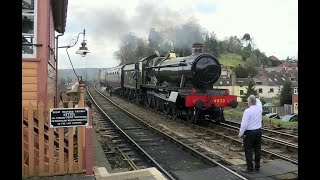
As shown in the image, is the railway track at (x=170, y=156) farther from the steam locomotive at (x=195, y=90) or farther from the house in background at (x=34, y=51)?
the house in background at (x=34, y=51)

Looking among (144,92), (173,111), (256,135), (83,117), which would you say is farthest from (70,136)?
(144,92)

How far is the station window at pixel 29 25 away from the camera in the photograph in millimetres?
6383

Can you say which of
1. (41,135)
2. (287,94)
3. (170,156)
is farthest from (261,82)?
(41,135)

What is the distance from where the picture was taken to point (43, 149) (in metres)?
5.30

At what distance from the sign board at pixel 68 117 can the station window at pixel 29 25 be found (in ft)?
5.50

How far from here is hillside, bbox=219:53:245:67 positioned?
291ft

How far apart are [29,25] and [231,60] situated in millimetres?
90563

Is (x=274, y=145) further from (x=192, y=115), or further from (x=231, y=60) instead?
(x=231, y=60)

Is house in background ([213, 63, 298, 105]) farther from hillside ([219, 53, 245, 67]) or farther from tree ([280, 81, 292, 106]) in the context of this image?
tree ([280, 81, 292, 106])

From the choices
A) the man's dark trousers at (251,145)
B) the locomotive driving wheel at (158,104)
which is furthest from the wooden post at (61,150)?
the locomotive driving wheel at (158,104)

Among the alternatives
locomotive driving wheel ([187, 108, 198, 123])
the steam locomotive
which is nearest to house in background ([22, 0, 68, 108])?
the steam locomotive

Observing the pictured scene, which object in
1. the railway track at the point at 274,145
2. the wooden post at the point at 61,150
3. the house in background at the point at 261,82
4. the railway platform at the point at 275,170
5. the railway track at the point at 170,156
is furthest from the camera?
the house in background at the point at 261,82

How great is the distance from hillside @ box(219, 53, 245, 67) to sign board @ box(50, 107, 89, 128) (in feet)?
273
